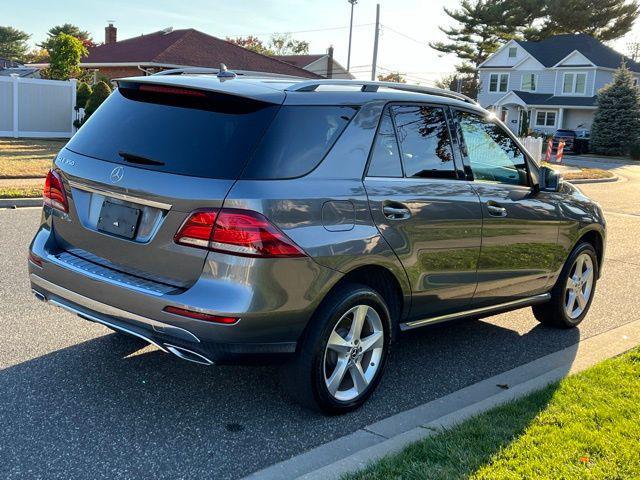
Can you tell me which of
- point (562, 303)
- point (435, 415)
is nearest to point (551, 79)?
point (562, 303)

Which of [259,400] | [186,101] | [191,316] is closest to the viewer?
[191,316]

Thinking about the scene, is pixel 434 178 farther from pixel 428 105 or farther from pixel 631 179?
pixel 631 179

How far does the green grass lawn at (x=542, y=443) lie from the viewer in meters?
3.36

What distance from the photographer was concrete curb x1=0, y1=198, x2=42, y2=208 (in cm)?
1135

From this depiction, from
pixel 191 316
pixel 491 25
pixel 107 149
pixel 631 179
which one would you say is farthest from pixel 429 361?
Answer: pixel 491 25

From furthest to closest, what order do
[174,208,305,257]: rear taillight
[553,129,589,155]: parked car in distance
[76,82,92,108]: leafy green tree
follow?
1. [553,129,589,155]: parked car in distance
2. [76,82,92,108]: leafy green tree
3. [174,208,305,257]: rear taillight

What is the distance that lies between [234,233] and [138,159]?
2.59 ft

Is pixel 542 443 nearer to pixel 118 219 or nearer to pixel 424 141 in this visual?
pixel 424 141

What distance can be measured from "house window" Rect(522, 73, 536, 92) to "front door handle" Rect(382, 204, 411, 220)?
196ft

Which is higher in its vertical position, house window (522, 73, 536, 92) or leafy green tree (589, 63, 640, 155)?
house window (522, 73, 536, 92)

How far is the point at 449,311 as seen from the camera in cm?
486

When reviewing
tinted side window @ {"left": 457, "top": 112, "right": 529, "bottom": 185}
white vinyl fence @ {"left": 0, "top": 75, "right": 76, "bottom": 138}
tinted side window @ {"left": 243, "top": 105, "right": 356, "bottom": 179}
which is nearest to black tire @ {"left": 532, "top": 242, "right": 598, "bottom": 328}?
tinted side window @ {"left": 457, "top": 112, "right": 529, "bottom": 185}

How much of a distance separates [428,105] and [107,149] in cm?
211

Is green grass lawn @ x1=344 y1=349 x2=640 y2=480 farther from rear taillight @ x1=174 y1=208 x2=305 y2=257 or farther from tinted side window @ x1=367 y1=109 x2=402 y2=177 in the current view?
tinted side window @ x1=367 y1=109 x2=402 y2=177
